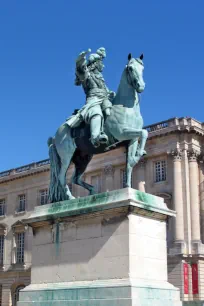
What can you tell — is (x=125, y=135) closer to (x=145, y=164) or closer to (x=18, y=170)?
(x=145, y=164)

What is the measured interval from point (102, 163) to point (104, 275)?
3665 centimetres

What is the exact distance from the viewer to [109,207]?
898cm

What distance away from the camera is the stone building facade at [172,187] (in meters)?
38.3

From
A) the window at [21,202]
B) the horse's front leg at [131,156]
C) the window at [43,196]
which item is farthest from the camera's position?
the window at [21,202]

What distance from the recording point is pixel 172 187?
4078 cm

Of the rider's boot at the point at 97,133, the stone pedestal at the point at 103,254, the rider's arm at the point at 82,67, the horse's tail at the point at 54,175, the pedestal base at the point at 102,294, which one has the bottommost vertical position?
the pedestal base at the point at 102,294

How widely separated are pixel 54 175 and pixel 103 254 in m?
2.50

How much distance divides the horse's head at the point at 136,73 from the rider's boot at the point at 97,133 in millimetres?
893

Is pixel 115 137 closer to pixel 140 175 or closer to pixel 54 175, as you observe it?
pixel 54 175

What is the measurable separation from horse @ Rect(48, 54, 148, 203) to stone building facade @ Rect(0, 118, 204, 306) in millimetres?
24265

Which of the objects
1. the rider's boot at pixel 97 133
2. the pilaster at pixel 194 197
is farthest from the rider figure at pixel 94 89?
the pilaster at pixel 194 197

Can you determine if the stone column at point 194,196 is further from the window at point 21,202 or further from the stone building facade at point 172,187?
the window at point 21,202

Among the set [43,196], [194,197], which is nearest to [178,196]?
[194,197]

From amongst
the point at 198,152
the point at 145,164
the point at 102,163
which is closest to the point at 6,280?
the point at 102,163
